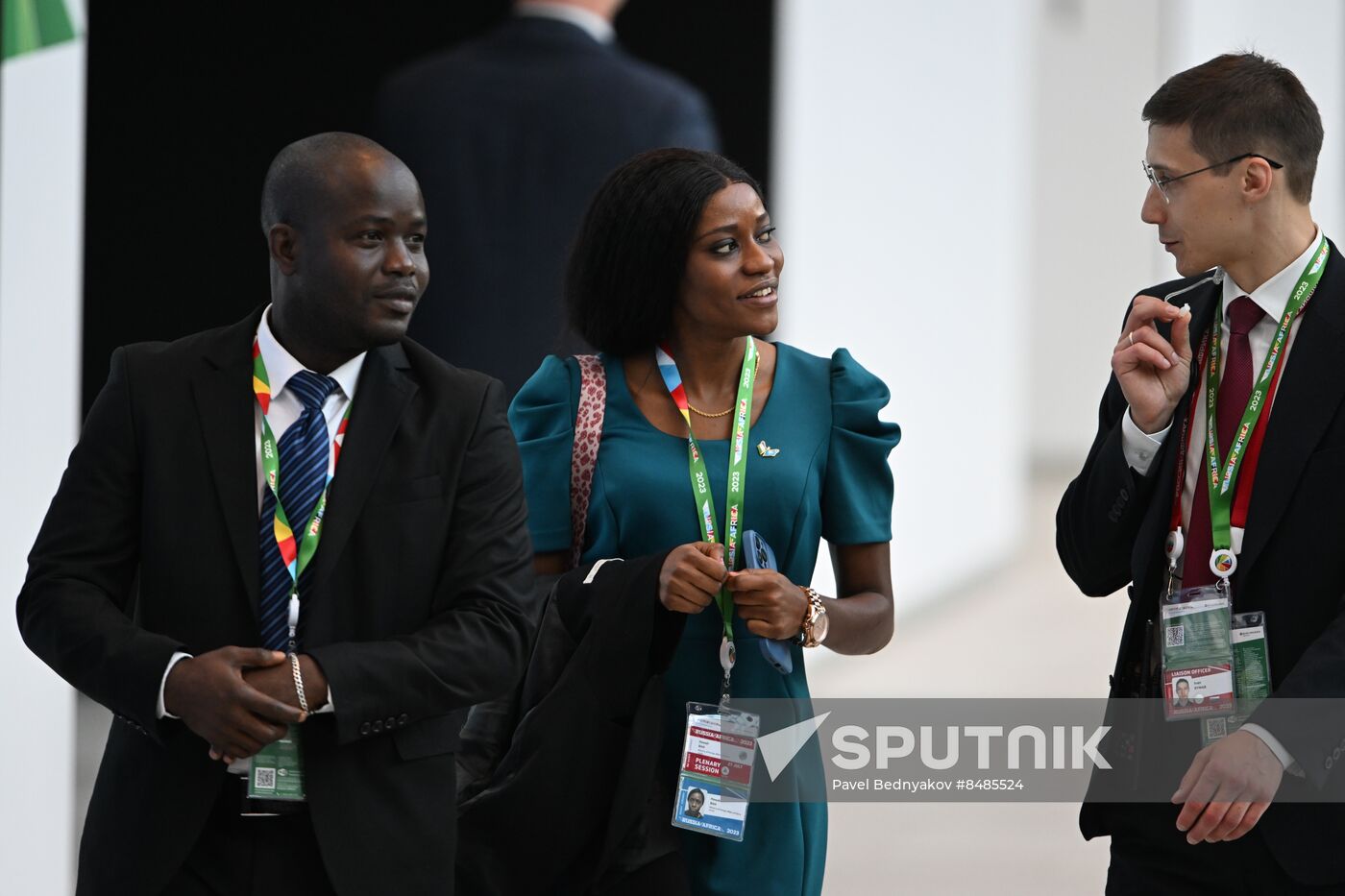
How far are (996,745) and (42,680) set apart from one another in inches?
84.2

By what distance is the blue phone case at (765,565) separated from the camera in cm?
288

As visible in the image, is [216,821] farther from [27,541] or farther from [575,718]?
[27,541]

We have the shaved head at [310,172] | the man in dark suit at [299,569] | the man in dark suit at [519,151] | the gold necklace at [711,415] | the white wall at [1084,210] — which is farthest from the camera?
the white wall at [1084,210]

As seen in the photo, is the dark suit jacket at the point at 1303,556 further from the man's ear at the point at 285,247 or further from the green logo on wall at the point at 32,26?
the green logo on wall at the point at 32,26

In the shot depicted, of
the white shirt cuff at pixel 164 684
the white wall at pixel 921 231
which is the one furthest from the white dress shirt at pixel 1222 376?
the white wall at pixel 921 231

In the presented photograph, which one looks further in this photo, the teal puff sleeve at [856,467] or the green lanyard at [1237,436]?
the teal puff sleeve at [856,467]

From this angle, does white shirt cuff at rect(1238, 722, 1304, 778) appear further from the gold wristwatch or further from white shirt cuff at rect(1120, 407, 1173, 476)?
the gold wristwatch

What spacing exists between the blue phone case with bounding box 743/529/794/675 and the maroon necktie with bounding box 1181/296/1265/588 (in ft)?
2.10

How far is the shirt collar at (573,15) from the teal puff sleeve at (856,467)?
8.86 ft

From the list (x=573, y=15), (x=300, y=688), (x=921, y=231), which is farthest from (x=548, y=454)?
(x=921, y=231)

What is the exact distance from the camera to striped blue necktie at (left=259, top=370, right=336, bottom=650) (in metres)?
2.45

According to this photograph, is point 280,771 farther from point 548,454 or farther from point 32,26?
point 32,26

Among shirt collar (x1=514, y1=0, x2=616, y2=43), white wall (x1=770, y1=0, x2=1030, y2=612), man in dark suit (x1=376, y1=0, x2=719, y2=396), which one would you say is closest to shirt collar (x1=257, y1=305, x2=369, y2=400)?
man in dark suit (x1=376, y1=0, x2=719, y2=396)

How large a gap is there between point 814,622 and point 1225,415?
2.40 ft
